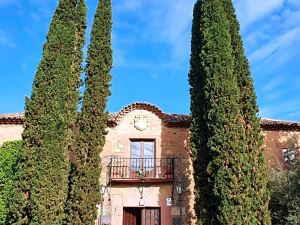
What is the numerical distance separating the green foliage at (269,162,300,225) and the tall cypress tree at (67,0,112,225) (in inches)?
248

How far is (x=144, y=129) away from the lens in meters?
17.5

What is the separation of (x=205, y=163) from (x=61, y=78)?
5.57m

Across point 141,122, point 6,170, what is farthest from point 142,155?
point 6,170

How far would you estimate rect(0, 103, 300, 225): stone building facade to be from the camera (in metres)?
16.4

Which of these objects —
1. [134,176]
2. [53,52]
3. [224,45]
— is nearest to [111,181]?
[134,176]

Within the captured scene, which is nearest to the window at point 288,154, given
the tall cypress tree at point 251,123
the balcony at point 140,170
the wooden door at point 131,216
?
the tall cypress tree at point 251,123

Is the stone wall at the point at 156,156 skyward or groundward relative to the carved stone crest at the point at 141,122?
groundward

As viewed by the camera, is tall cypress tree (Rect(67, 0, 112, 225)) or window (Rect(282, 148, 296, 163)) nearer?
tall cypress tree (Rect(67, 0, 112, 225))

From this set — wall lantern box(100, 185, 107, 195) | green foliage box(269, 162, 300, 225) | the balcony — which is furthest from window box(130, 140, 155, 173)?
green foliage box(269, 162, 300, 225)

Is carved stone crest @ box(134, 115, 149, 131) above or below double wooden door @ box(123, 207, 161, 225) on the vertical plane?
above

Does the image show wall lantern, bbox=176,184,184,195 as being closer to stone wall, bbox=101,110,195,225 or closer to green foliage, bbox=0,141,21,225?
stone wall, bbox=101,110,195,225

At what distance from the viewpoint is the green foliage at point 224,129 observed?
37.1ft

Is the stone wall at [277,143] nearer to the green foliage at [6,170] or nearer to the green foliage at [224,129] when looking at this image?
the green foliage at [224,129]

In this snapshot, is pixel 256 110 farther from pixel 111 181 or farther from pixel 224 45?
pixel 111 181
